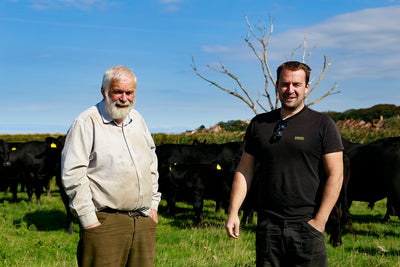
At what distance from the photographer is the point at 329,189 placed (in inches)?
128

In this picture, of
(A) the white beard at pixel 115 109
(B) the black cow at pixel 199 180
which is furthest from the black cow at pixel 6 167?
(A) the white beard at pixel 115 109

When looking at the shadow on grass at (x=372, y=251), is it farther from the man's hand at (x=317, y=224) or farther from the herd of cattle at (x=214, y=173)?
the man's hand at (x=317, y=224)

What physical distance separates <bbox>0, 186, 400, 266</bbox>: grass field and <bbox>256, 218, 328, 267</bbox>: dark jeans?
2468 mm

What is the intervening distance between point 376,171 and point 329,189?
7089mm

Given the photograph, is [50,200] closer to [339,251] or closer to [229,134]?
[339,251]

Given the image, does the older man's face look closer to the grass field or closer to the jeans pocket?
the jeans pocket

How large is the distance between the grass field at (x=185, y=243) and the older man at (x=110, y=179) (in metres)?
2.47

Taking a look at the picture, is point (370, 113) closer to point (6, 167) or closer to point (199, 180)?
point (199, 180)

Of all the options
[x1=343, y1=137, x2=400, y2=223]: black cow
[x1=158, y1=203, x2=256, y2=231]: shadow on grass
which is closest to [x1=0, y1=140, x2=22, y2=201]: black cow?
[x1=158, y1=203, x2=256, y2=231]: shadow on grass

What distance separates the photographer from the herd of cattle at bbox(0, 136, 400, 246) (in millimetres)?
8977

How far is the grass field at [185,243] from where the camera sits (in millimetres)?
6199

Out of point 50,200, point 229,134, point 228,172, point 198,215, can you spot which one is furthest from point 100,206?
point 229,134

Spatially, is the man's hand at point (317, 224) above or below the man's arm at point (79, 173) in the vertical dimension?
below

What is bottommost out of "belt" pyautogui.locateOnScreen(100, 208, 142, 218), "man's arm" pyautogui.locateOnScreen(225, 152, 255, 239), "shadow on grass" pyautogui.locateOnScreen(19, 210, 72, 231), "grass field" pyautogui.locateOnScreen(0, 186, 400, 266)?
"shadow on grass" pyautogui.locateOnScreen(19, 210, 72, 231)
